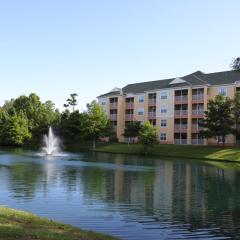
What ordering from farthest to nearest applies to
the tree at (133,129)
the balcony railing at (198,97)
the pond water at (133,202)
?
the tree at (133,129), the balcony railing at (198,97), the pond water at (133,202)

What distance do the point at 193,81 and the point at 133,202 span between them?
66.5 m

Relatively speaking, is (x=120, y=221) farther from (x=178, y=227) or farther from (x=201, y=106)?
(x=201, y=106)

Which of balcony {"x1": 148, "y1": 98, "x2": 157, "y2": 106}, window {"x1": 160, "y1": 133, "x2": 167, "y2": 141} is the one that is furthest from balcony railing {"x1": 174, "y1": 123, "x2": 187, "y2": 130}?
balcony {"x1": 148, "y1": 98, "x2": 157, "y2": 106}

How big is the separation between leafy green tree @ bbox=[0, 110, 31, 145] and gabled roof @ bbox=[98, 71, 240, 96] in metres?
22.0

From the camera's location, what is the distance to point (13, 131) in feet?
333

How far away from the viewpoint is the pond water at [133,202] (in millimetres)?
17156

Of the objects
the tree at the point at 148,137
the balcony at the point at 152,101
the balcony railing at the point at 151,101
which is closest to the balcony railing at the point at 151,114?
the balcony at the point at 152,101

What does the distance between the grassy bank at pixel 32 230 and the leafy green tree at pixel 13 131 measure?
87279mm

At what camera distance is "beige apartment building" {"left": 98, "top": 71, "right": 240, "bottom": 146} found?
8375 centimetres

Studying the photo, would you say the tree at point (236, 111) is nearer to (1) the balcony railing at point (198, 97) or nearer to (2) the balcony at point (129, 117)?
(1) the balcony railing at point (198, 97)

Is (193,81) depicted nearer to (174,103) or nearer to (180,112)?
(174,103)

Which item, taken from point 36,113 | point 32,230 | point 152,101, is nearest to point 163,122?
point 152,101

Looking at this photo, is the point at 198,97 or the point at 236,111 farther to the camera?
the point at 198,97

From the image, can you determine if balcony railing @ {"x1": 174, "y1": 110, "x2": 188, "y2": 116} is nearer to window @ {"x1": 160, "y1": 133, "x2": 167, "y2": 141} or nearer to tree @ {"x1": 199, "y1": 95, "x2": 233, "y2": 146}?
window @ {"x1": 160, "y1": 133, "x2": 167, "y2": 141}
